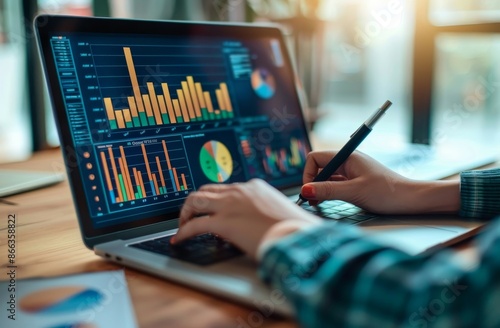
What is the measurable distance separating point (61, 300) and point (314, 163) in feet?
1.65

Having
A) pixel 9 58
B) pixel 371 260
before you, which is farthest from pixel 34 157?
pixel 9 58

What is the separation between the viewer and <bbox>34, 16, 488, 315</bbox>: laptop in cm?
71

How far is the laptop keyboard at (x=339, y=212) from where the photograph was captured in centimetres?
84

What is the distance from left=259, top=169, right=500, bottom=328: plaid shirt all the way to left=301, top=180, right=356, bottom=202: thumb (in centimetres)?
35

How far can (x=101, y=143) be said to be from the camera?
0.80 meters

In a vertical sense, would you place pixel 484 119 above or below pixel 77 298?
below

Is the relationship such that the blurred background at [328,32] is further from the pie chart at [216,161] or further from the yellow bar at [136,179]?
the yellow bar at [136,179]

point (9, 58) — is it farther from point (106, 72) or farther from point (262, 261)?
point (262, 261)

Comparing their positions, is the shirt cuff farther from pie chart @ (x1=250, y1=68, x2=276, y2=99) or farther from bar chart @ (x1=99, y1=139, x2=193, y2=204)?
pie chart @ (x1=250, y1=68, x2=276, y2=99)

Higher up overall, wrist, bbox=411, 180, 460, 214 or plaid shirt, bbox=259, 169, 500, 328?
plaid shirt, bbox=259, 169, 500, 328

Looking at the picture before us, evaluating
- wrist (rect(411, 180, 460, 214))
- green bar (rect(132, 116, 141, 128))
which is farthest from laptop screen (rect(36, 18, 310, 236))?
wrist (rect(411, 180, 460, 214))

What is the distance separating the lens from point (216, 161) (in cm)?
94

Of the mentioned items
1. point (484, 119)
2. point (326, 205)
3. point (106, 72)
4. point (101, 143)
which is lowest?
point (484, 119)

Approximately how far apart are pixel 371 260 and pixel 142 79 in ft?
1.77
